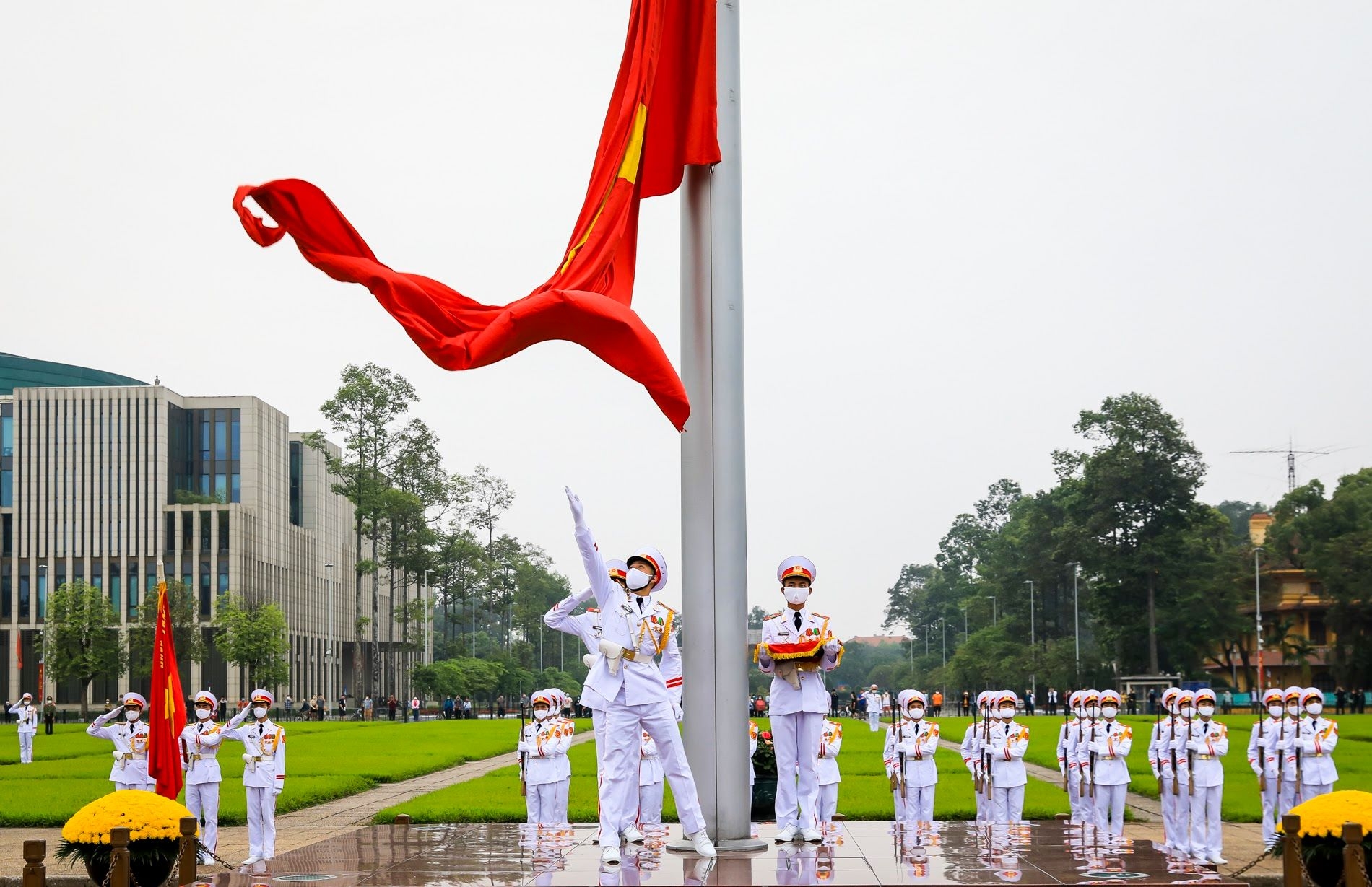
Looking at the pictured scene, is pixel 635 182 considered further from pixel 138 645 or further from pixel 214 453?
pixel 214 453

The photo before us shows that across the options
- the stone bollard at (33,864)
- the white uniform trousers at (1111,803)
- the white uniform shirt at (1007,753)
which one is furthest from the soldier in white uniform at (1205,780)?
the stone bollard at (33,864)

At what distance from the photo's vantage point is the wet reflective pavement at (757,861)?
32.1 ft

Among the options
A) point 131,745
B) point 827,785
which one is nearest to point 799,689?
point 827,785

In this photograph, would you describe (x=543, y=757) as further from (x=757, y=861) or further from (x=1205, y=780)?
(x=757, y=861)

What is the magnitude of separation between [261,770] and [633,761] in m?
6.45

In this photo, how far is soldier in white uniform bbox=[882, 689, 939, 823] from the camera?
17219 mm

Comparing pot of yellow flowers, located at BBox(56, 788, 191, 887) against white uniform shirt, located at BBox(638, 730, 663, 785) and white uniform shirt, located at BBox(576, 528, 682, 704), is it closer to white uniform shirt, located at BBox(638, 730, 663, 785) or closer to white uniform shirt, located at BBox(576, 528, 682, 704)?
white uniform shirt, located at BBox(576, 528, 682, 704)

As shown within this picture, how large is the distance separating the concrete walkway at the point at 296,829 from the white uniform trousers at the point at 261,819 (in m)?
0.53

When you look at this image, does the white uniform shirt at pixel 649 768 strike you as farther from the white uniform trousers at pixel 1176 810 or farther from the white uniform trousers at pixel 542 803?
the white uniform trousers at pixel 1176 810

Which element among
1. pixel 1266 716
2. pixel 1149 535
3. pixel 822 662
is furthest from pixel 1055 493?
pixel 822 662

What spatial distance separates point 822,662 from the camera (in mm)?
11758

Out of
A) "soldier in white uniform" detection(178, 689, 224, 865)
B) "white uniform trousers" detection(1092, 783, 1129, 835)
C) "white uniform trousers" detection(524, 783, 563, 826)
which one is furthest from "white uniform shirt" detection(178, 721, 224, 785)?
"white uniform trousers" detection(1092, 783, 1129, 835)

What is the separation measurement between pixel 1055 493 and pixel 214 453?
50.5 m

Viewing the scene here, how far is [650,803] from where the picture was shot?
15844 mm
